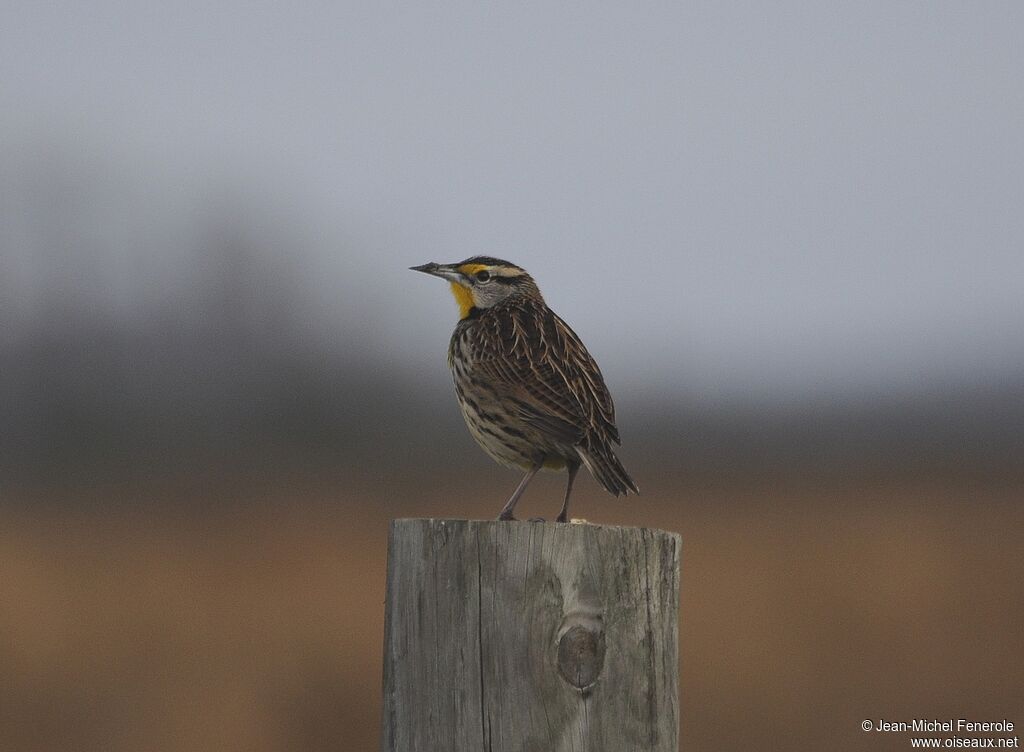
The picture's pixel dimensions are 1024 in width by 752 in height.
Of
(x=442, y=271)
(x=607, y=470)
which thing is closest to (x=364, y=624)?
(x=442, y=271)

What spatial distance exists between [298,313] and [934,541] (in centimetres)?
2413

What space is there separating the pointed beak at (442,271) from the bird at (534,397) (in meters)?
0.42

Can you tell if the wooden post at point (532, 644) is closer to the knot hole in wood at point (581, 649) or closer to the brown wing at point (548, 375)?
the knot hole in wood at point (581, 649)

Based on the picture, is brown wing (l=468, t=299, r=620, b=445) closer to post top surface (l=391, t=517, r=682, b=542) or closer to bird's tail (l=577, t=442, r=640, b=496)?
bird's tail (l=577, t=442, r=640, b=496)

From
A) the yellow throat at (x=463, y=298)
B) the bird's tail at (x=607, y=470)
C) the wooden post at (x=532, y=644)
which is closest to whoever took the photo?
the wooden post at (x=532, y=644)

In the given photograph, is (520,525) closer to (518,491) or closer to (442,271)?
(518,491)

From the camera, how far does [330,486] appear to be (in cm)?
2278

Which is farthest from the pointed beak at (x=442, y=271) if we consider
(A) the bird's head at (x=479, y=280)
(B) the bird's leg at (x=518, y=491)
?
(B) the bird's leg at (x=518, y=491)

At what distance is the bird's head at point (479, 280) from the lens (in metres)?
5.86

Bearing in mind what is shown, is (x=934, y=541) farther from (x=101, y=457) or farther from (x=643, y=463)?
(x=101, y=457)

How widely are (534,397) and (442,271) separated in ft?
4.03

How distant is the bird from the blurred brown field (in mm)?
3874

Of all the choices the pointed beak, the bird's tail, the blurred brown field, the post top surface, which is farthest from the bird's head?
the blurred brown field

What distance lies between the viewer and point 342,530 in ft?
54.3
